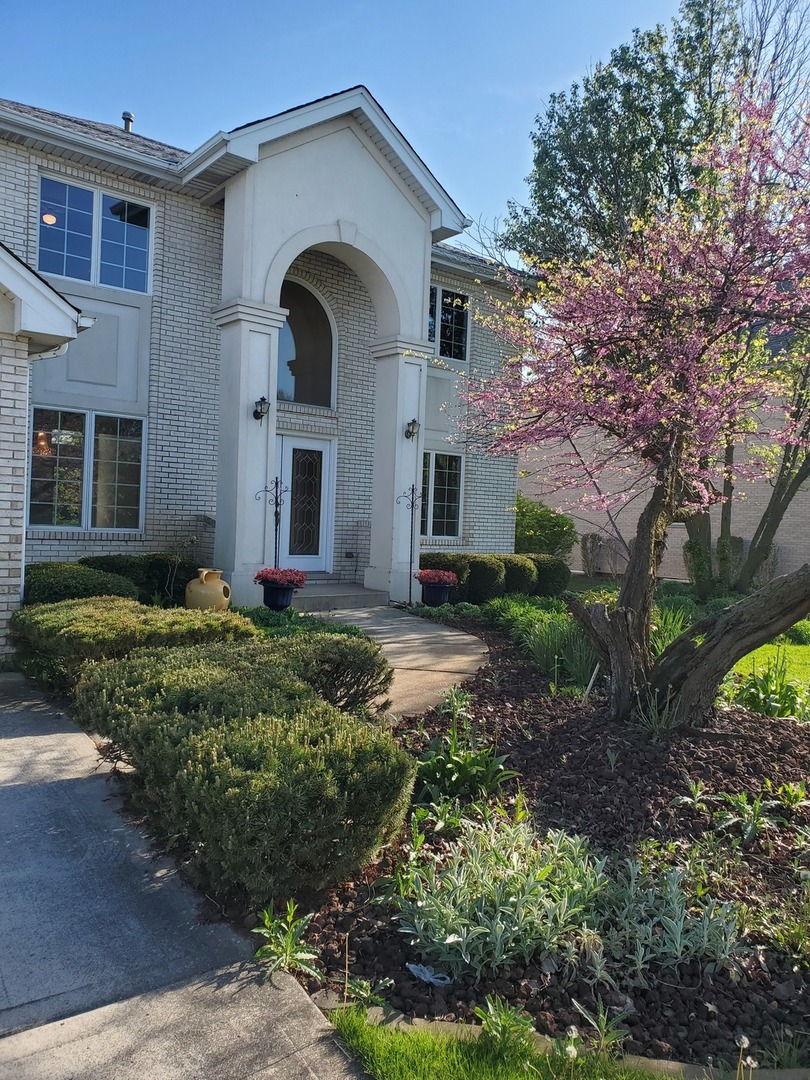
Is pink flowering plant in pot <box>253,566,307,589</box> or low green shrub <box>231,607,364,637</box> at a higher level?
pink flowering plant in pot <box>253,566,307,589</box>

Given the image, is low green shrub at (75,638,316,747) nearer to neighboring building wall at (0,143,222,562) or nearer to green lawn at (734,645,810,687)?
green lawn at (734,645,810,687)

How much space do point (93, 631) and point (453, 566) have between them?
26.4ft

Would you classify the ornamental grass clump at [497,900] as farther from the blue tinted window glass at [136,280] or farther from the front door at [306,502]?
the blue tinted window glass at [136,280]

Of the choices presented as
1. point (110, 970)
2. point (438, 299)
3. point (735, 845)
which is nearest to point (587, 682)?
point (735, 845)

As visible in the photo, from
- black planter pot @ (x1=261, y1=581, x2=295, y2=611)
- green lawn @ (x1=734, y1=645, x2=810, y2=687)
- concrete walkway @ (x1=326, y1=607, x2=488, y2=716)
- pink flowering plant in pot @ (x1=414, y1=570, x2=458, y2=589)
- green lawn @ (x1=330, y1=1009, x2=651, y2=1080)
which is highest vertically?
pink flowering plant in pot @ (x1=414, y1=570, x2=458, y2=589)

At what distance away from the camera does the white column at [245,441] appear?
1077cm

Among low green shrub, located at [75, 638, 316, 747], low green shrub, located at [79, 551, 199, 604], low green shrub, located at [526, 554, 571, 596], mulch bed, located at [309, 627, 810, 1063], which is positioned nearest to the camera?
mulch bed, located at [309, 627, 810, 1063]

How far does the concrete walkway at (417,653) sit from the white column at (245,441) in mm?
1417

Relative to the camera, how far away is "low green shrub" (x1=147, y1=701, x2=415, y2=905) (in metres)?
3.03

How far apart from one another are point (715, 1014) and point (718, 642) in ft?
9.20

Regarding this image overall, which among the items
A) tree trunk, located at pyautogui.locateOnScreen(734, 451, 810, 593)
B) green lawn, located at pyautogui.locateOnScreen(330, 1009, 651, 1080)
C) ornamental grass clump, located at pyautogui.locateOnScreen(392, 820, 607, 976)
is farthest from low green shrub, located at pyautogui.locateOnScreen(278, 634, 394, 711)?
tree trunk, located at pyautogui.locateOnScreen(734, 451, 810, 593)

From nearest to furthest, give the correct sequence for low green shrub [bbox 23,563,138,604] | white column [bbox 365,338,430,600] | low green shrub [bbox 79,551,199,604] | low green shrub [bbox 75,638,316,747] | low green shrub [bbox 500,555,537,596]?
low green shrub [bbox 75,638,316,747]
low green shrub [bbox 23,563,138,604]
low green shrub [bbox 79,551,199,604]
white column [bbox 365,338,430,600]
low green shrub [bbox 500,555,537,596]

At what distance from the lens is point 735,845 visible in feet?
12.5

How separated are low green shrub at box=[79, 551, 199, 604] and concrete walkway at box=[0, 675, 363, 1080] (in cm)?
636
